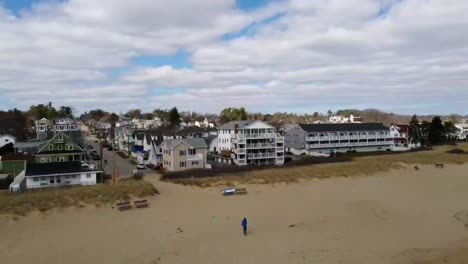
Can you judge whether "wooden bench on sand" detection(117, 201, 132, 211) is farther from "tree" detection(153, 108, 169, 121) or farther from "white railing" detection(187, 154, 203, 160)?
"tree" detection(153, 108, 169, 121)

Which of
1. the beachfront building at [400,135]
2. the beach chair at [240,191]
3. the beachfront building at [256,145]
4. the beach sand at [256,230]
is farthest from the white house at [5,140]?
the beachfront building at [400,135]

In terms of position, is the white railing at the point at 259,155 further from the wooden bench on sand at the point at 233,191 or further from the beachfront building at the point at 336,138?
the wooden bench on sand at the point at 233,191

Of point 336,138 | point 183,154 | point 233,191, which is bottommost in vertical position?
point 233,191

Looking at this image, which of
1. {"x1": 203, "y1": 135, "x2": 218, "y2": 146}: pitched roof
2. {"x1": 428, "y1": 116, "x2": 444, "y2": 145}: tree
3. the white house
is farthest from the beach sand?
{"x1": 428, "y1": 116, "x2": 444, "y2": 145}: tree

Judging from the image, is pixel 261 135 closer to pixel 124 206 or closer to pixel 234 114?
pixel 124 206

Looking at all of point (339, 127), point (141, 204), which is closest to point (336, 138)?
point (339, 127)

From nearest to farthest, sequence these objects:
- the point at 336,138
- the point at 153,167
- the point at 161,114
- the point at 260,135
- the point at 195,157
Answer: the point at 195,157
the point at 153,167
the point at 260,135
the point at 336,138
the point at 161,114

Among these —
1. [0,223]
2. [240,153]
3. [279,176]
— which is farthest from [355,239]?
[240,153]

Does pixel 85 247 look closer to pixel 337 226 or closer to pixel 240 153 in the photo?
pixel 337 226
